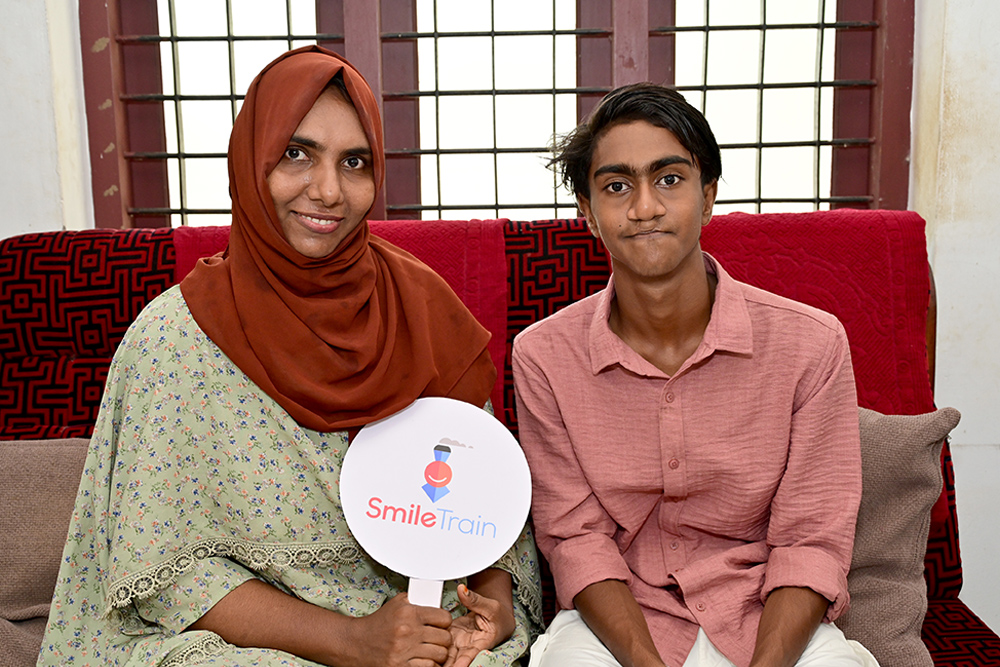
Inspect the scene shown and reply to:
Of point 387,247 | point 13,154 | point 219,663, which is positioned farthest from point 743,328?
point 13,154

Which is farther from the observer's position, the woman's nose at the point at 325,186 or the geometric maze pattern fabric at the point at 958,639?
the geometric maze pattern fabric at the point at 958,639

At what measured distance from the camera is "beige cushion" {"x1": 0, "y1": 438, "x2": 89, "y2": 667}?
1542 millimetres

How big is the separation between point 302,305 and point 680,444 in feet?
2.32

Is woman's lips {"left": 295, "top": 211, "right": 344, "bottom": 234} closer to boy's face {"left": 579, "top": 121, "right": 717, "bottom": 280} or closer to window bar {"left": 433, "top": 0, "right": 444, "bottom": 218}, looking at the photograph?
boy's face {"left": 579, "top": 121, "right": 717, "bottom": 280}

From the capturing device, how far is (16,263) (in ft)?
6.09

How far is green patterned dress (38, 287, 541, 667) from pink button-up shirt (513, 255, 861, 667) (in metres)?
0.25

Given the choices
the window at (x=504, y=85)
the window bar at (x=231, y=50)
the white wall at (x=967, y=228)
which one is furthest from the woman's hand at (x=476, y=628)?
the window bar at (x=231, y=50)

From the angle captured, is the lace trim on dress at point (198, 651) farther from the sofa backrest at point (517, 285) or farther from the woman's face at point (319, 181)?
the sofa backrest at point (517, 285)

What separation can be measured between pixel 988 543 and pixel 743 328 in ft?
6.08

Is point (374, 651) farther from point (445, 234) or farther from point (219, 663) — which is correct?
point (445, 234)

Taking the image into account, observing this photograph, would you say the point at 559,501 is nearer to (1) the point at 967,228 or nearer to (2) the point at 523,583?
(2) the point at 523,583

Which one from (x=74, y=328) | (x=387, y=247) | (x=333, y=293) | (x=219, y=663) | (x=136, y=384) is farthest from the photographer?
(x=74, y=328)

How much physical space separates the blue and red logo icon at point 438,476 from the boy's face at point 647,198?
0.47m

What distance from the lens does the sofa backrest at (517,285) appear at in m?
1.81
